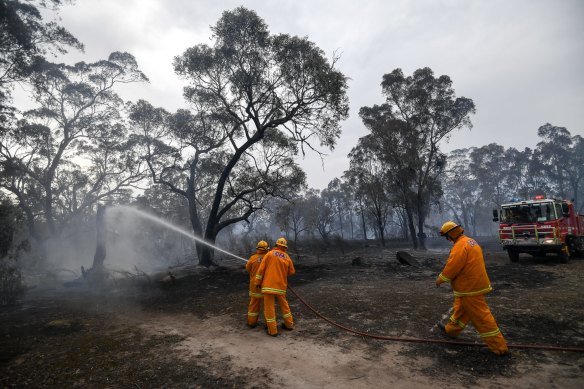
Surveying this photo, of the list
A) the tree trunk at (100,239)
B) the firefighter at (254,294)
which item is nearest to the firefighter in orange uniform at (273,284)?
the firefighter at (254,294)

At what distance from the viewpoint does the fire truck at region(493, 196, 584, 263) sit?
1184 centimetres

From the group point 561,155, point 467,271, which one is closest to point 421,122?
point 467,271

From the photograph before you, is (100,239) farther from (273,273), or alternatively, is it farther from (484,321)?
(484,321)

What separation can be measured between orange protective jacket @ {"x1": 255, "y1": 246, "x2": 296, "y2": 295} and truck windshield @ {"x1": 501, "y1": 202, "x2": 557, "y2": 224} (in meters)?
11.9

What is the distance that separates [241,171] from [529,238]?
53.6ft

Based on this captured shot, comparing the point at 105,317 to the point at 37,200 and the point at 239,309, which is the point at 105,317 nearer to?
the point at 239,309

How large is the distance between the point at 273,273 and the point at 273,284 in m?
0.21

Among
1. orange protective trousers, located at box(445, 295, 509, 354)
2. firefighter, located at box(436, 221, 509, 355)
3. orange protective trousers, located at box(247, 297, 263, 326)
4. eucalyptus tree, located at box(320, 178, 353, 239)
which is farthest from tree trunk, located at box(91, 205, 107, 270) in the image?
eucalyptus tree, located at box(320, 178, 353, 239)

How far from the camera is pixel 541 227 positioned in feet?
39.2

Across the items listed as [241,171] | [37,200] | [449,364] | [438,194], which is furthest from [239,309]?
[37,200]

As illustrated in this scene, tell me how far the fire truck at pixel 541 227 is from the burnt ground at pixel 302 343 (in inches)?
77.4

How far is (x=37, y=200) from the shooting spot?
25.3m

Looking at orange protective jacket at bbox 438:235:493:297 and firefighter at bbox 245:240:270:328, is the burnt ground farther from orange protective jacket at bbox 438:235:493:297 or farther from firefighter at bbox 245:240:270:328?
orange protective jacket at bbox 438:235:493:297

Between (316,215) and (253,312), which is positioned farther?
(316,215)
